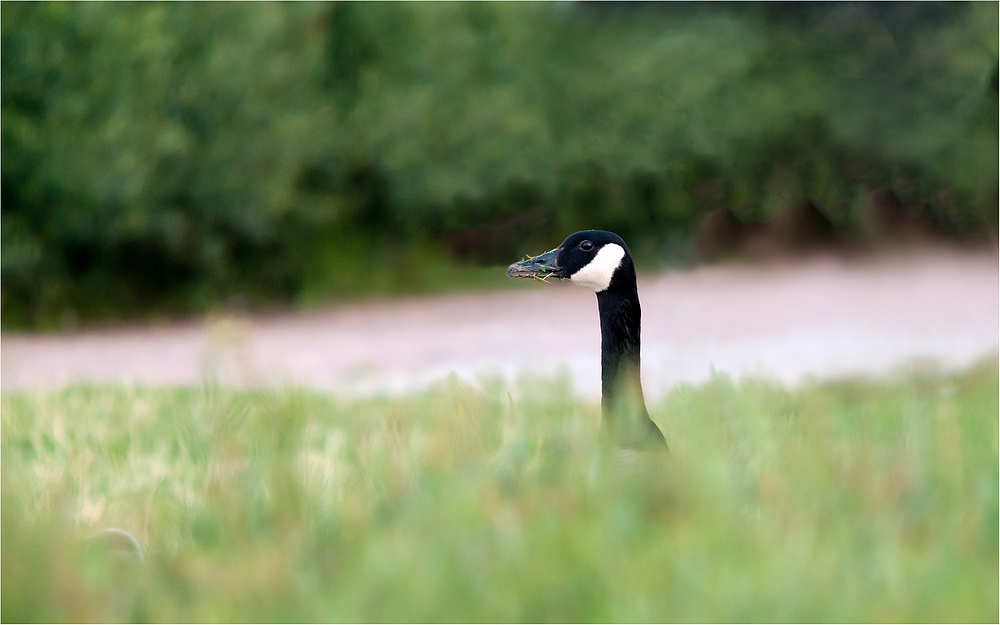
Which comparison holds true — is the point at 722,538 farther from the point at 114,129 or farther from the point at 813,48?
the point at 813,48

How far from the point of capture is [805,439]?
245cm

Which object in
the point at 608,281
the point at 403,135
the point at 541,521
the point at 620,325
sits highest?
the point at 403,135

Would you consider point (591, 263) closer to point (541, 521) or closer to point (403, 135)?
point (541, 521)

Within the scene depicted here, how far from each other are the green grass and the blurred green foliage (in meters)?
7.01

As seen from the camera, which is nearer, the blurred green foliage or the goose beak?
the goose beak

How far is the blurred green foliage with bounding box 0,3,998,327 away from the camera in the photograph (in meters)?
9.73

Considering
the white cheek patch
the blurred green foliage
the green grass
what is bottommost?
the green grass

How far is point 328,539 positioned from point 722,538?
2.67ft

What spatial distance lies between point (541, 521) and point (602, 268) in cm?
120

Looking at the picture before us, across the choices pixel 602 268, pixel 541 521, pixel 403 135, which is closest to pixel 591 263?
pixel 602 268

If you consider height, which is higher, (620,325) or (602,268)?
(602,268)

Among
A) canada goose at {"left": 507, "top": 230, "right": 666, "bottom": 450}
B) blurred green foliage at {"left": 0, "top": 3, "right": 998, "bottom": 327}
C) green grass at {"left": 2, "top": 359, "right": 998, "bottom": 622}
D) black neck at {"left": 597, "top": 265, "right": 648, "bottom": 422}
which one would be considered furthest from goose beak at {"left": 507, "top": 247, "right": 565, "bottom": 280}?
blurred green foliage at {"left": 0, "top": 3, "right": 998, "bottom": 327}

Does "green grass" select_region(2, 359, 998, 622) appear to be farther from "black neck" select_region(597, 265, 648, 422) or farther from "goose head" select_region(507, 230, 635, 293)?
"goose head" select_region(507, 230, 635, 293)

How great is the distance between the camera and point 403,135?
12.6 m
